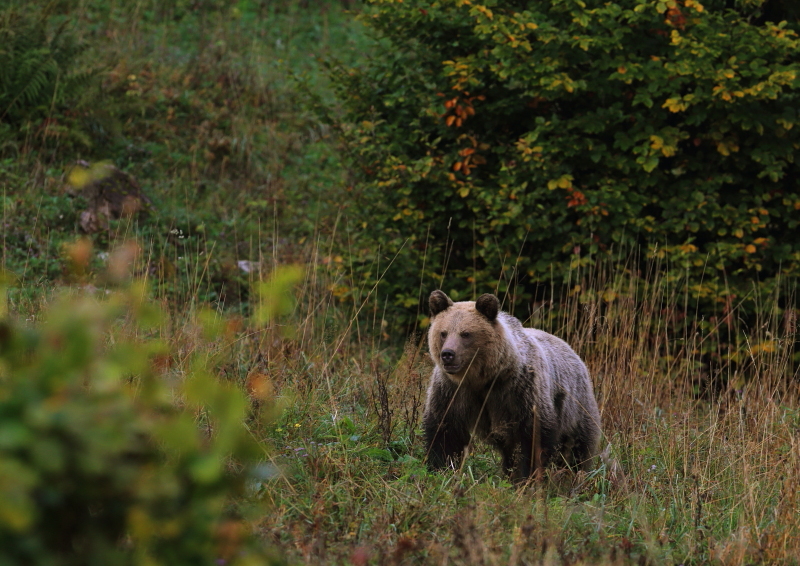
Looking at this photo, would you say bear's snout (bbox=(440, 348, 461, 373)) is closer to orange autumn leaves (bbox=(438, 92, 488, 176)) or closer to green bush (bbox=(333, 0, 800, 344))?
green bush (bbox=(333, 0, 800, 344))

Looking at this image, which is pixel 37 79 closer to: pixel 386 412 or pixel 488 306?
pixel 386 412

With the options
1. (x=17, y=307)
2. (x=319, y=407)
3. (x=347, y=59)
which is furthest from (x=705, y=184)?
(x=347, y=59)

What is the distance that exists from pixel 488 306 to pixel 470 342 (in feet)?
0.81

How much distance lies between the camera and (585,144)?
25.4 ft

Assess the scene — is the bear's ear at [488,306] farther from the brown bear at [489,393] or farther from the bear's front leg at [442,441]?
the bear's front leg at [442,441]

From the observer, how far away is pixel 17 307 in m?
5.73

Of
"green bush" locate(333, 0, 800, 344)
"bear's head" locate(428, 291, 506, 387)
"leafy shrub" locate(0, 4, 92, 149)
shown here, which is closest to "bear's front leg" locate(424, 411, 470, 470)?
"bear's head" locate(428, 291, 506, 387)

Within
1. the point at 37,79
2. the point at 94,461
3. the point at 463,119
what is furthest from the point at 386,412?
the point at 37,79

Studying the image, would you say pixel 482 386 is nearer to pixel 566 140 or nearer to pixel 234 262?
pixel 566 140

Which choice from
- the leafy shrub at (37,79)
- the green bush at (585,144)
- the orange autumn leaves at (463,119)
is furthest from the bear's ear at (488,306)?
the leafy shrub at (37,79)

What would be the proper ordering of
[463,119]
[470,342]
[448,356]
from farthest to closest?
1. [463,119]
2. [470,342]
3. [448,356]

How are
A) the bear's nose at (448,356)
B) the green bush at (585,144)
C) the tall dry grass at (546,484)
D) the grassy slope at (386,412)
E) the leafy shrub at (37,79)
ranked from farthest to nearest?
1. the leafy shrub at (37,79)
2. the green bush at (585,144)
3. the bear's nose at (448,356)
4. the grassy slope at (386,412)
5. the tall dry grass at (546,484)

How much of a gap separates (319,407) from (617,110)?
391cm

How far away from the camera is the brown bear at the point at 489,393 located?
16.5ft
